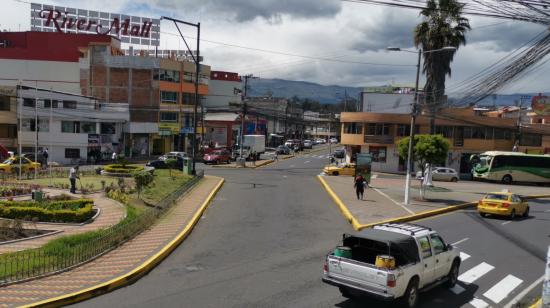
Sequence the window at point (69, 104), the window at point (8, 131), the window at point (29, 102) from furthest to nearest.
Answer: the window at point (69, 104)
the window at point (8, 131)
the window at point (29, 102)

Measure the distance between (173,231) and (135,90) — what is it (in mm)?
50344

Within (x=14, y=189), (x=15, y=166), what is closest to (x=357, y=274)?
(x=14, y=189)

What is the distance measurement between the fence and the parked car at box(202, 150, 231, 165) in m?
37.9

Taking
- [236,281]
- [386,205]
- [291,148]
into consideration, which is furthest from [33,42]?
[236,281]

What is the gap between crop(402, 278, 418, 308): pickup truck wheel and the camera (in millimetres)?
11500

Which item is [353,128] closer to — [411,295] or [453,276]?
[453,276]

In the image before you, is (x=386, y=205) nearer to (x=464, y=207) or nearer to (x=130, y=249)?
(x=464, y=207)

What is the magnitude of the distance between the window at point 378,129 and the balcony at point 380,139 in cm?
37

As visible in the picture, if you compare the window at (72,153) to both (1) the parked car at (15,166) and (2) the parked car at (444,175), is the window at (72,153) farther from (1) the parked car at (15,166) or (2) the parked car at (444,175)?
(2) the parked car at (444,175)

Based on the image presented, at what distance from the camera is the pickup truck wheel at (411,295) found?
11500mm

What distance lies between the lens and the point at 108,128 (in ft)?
196

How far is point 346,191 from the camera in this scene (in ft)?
113

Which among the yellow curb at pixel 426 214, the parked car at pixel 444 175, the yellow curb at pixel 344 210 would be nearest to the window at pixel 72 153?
the yellow curb at pixel 344 210

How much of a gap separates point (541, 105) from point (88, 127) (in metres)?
84.7
